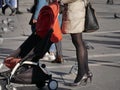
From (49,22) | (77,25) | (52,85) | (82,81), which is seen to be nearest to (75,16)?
(77,25)

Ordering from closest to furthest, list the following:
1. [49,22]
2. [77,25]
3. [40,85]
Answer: [49,22] < [40,85] < [77,25]

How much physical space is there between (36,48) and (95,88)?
3.72 ft

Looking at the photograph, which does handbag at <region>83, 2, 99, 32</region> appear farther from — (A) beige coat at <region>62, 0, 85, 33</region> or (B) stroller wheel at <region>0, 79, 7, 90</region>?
(B) stroller wheel at <region>0, 79, 7, 90</region>

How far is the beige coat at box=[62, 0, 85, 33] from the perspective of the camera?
23.4 feet

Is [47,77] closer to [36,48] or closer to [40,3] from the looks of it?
[36,48]

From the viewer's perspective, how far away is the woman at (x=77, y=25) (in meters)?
7.13

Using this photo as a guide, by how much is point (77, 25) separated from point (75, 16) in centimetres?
14

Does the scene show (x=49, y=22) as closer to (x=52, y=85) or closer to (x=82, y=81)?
(x=52, y=85)

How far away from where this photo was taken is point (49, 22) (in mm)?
6805

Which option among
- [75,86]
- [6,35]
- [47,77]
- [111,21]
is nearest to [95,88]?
[75,86]

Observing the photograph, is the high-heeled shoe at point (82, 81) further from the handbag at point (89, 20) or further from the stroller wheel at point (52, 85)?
the handbag at point (89, 20)

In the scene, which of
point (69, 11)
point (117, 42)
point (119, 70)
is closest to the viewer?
point (69, 11)

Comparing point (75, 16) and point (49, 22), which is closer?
point (49, 22)

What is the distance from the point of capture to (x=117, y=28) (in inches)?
562
